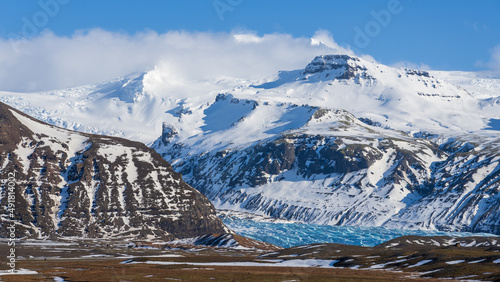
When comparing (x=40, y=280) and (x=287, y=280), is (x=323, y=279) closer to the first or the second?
(x=287, y=280)

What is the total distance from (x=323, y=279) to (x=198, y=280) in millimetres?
28844

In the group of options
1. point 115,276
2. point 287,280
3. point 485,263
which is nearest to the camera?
point 287,280

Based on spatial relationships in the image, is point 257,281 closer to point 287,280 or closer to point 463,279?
point 287,280

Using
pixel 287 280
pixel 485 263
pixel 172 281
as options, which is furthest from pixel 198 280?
pixel 485 263

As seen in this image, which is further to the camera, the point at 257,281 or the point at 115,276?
the point at 115,276

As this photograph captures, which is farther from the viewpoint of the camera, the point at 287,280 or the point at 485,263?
the point at 485,263

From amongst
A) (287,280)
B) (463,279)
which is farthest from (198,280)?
(463,279)

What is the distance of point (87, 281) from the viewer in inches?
6649

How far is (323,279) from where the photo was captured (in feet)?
544

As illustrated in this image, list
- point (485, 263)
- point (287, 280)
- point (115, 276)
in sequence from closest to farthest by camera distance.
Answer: point (287, 280) → point (115, 276) → point (485, 263)

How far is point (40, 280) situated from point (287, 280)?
193 ft

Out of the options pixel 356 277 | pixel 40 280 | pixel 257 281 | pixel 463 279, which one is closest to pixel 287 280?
pixel 257 281

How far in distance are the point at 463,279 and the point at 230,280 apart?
55.3 m

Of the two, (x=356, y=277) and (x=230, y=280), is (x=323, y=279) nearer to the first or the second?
(x=356, y=277)
